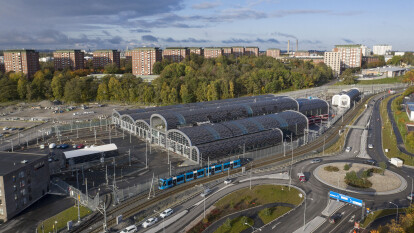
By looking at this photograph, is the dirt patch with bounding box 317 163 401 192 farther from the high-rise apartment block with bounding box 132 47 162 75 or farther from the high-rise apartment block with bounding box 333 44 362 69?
the high-rise apartment block with bounding box 333 44 362 69

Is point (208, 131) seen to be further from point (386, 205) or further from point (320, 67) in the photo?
point (320, 67)

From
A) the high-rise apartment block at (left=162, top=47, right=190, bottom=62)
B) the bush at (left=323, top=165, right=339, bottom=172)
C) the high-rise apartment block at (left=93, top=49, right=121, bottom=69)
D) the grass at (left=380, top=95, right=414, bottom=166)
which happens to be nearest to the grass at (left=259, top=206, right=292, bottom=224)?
the bush at (left=323, top=165, right=339, bottom=172)

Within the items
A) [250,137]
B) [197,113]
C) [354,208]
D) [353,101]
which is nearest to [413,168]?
[354,208]

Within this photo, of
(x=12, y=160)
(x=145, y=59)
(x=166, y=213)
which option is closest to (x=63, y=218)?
(x=166, y=213)

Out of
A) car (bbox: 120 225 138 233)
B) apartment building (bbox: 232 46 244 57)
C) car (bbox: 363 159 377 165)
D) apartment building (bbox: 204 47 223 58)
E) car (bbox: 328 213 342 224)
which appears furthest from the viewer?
apartment building (bbox: 232 46 244 57)

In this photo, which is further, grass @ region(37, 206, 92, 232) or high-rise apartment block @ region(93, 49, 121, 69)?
high-rise apartment block @ region(93, 49, 121, 69)

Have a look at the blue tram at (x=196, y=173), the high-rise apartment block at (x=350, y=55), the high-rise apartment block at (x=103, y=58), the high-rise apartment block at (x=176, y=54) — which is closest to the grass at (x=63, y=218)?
the blue tram at (x=196, y=173)

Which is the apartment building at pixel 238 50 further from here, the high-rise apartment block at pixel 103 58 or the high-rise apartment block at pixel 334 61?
the high-rise apartment block at pixel 103 58
